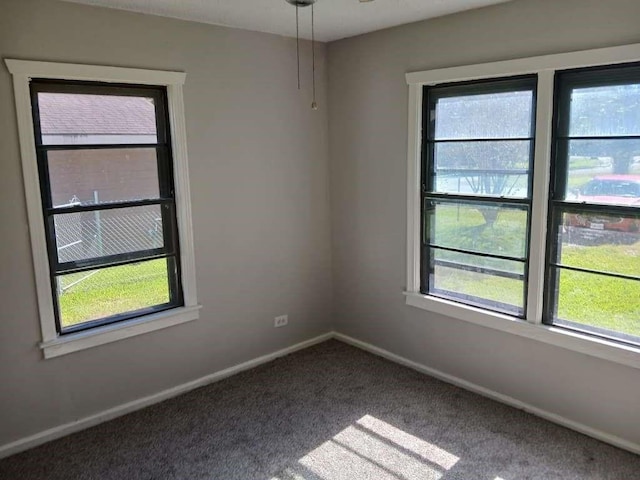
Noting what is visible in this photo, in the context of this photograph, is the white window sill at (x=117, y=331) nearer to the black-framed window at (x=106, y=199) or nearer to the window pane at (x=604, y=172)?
the black-framed window at (x=106, y=199)

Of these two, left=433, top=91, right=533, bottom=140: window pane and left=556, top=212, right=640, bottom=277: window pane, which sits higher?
left=433, top=91, right=533, bottom=140: window pane

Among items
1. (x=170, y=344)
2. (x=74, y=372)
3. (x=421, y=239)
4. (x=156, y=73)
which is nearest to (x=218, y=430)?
(x=170, y=344)

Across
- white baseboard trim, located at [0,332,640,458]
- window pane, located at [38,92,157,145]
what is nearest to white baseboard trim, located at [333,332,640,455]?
white baseboard trim, located at [0,332,640,458]

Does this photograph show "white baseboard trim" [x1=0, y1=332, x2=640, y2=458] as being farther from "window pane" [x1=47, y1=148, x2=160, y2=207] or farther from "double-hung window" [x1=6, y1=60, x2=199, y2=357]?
"window pane" [x1=47, y1=148, x2=160, y2=207]

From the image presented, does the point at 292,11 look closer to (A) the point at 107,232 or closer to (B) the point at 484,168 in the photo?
(B) the point at 484,168

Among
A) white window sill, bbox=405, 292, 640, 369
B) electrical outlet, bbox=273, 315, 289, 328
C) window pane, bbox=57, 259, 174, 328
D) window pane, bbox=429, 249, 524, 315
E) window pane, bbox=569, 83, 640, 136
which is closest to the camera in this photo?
window pane, bbox=569, 83, 640, 136

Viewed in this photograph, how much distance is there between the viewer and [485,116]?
3.25m

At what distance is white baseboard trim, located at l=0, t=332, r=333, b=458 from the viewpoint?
295 centimetres

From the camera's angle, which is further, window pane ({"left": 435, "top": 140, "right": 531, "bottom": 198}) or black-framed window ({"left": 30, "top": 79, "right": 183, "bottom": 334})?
window pane ({"left": 435, "top": 140, "right": 531, "bottom": 198})

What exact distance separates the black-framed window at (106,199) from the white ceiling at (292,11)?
50 centimetres

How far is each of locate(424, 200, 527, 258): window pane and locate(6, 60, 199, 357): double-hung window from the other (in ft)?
5.63

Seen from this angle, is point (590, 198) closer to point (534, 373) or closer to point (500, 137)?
point (500, 137)

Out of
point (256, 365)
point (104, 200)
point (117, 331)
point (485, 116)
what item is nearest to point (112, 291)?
point (117, 331)

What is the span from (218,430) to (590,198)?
2526mm
